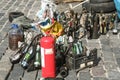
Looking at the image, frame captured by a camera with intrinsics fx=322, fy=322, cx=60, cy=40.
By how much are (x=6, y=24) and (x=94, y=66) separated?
3.66 meters

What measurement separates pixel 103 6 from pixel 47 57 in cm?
372

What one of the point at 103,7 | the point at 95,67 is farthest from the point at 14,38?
the point at 103,7

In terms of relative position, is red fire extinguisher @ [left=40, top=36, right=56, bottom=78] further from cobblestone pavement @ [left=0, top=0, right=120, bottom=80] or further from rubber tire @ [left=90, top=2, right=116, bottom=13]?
rubber tire @ [left=90, top=2, right=116, bottom=13]

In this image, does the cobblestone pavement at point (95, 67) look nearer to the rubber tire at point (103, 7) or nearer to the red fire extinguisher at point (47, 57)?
the red fire extinguisher at point (47, 57)

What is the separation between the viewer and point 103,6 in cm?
973

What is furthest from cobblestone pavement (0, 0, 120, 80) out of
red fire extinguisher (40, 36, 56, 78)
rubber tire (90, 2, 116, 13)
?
rubber tire (90, 2, 116, 13)

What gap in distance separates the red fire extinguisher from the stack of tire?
3448mm

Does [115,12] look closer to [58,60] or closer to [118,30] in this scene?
[118,30]

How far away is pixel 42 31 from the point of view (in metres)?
8.45

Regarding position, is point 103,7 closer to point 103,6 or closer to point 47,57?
point 103,6

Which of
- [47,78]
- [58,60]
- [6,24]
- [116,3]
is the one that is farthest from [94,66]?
[6,24]

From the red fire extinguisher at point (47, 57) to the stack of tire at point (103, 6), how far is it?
11.3 ft

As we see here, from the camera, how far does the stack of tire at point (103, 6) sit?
31.9 ft

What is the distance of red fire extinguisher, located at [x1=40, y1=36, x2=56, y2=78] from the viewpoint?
21.6ft
